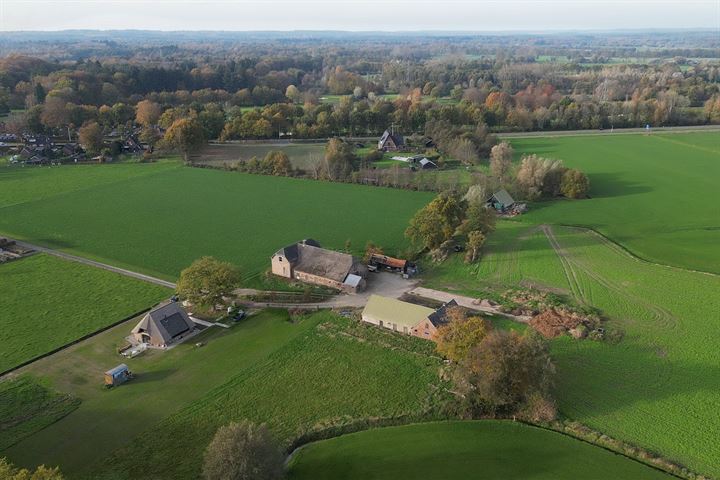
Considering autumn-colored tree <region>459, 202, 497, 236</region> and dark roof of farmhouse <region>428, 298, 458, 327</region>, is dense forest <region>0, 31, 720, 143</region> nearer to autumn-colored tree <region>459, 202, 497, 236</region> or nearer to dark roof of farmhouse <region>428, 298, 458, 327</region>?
autumn-colored tree <region>459, 202, 497, 236</region>

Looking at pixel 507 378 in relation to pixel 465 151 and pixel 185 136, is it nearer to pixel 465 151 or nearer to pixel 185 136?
pixel 465 151

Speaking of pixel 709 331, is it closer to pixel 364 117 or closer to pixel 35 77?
pixel 364 117

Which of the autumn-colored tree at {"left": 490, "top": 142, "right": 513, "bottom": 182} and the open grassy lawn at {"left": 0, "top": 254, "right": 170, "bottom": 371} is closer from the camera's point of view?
the open grassy lawn at {"left": 0, "top": 254, "right": 170, "bottom": 371}

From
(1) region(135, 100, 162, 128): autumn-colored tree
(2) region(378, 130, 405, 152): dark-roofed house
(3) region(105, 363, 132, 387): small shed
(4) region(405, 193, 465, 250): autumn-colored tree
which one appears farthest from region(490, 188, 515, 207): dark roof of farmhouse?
(1) region(135, 100, 162, 128): autumn-colored tree

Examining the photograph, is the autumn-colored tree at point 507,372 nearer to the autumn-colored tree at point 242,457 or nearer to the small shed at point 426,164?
the autumn-colored tree at point 242,457

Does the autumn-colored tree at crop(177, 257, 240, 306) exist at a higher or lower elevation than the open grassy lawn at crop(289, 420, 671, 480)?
higher

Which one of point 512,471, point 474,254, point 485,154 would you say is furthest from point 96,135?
point 512,471
